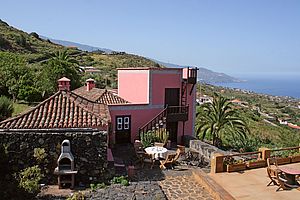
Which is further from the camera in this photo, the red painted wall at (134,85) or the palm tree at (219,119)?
the palm tree at (219,119)

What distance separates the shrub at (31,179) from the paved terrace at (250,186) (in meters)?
6.63

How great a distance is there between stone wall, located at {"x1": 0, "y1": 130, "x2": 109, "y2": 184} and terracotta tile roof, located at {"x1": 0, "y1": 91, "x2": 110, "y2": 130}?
0.65 meters

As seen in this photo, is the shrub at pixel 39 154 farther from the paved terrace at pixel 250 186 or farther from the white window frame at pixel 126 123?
the white window frame at pixel 126 123

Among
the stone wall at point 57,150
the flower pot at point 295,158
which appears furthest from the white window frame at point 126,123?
the flower pot at point 295,158

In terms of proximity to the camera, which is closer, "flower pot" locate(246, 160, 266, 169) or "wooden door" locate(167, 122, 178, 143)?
"flower pot" locate(246, 160, 266, 169)

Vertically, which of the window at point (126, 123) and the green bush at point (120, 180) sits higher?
the window at point (126, 123)

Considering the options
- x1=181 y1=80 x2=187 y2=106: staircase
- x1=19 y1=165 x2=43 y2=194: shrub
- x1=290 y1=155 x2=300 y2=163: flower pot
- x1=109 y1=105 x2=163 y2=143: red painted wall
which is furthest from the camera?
A: x1=181 y1=80 x2=187 y2=106: staircase

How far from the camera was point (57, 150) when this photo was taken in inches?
443

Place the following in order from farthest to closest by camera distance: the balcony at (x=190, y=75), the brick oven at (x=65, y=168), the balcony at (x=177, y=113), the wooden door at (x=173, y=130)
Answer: the wooden door at (x=173, y=130) < the balcony at (x=177, y=113) < the balcony at (x=190, y=75) < the brick oven at (x=65, y=168)

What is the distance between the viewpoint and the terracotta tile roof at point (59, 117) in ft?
38.7

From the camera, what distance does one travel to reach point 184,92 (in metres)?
20.2

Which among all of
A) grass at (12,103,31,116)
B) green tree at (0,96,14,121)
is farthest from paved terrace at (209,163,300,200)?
grass at (12,103,31,116)

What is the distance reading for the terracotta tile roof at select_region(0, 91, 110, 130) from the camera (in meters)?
11.8

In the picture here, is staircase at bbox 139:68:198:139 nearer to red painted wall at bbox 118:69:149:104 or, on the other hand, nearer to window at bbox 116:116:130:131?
window at bbox 116:116:130:131
